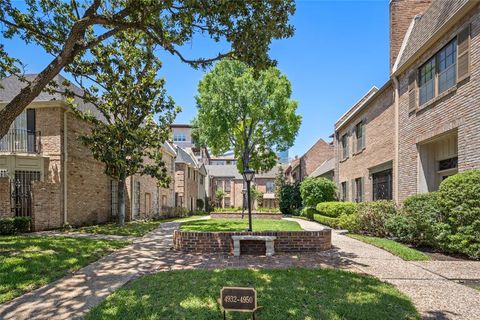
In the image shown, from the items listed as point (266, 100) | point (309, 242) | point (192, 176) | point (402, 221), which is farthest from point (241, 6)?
point (192, 176)

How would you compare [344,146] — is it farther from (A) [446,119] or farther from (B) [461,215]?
(B) [461,215]

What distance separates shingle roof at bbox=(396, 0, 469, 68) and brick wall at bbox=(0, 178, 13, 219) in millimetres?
18512

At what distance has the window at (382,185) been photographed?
14.3 metres

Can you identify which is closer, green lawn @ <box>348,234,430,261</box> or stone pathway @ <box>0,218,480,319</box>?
stone pathway @ <box>0,218,480,319</box>

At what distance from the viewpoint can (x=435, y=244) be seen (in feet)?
29.0

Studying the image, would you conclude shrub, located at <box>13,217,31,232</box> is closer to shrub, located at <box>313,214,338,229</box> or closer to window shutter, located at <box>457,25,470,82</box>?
shrub, located at <box>313,214,338,229</box>

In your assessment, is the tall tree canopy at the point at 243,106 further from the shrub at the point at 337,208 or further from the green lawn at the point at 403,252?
the green lawn at the point at 403,252

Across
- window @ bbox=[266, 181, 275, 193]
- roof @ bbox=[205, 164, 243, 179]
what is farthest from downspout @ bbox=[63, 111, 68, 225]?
window @ bbox=[266, 181, 275, 193]

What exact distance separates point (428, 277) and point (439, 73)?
25.9 ft

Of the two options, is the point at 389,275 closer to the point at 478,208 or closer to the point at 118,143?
the point at 478,208

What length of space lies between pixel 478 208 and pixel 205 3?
8630 mm

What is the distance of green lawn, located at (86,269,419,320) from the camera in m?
4.28

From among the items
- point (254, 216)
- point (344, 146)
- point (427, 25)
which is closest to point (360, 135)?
point (344, 146)

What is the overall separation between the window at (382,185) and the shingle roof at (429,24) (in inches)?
205
